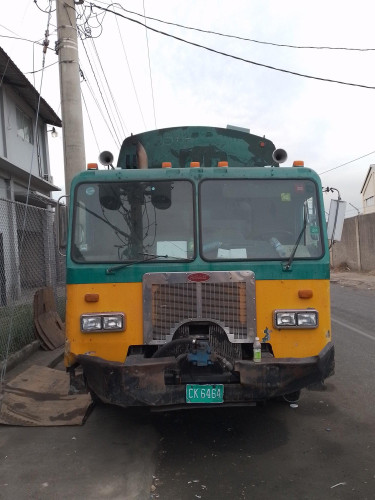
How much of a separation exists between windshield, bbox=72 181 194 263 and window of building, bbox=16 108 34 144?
11.9 meters

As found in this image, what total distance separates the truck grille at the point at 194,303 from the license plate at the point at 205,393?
0.47 meters

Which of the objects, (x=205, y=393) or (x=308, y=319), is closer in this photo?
(x=205, y=393)

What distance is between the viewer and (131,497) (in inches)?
135

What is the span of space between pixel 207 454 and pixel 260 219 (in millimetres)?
2158

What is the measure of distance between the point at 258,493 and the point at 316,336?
140 cm

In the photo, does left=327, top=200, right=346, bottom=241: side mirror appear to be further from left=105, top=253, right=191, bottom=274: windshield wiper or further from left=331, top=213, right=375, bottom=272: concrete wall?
left=331, top=213, right=375, bottom=272: concrete wall

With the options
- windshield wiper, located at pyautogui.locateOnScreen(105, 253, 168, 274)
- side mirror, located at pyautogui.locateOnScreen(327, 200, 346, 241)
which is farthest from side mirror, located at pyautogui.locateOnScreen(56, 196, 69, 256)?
side mirror, located at pyautogui.locateOnScreen(327, 200, 346, 241)

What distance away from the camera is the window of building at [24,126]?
50.0 ft

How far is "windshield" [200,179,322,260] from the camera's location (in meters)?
4.37

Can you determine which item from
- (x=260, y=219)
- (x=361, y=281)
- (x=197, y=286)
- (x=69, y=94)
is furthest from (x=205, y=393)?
(x=361, y=281)

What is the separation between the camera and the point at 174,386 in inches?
153

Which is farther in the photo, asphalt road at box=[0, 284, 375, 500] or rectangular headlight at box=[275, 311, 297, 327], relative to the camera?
rectangular headlight at box=[275, 311, 297, 327]

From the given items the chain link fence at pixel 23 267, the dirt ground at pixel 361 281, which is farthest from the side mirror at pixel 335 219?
the dirt ground at pixel 361 281

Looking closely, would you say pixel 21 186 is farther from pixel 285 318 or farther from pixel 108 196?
pixel 285 318
